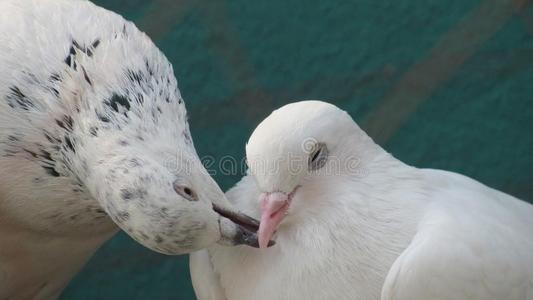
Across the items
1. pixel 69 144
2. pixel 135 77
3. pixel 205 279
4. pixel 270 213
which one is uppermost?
pixel 135 77

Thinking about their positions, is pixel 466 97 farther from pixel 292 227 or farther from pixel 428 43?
pixel 292 227

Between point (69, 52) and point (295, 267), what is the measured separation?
2.17 ft

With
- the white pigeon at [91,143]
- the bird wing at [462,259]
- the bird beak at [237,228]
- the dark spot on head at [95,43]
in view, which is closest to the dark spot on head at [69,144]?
the white pigeon at [91,143]

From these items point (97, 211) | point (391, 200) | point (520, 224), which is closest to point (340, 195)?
point (391, 200)

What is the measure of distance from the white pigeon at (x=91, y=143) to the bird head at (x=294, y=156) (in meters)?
0.08

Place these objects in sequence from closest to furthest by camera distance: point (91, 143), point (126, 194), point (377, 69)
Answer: point (126, 194)
point (91, 143)
point (377, 69)

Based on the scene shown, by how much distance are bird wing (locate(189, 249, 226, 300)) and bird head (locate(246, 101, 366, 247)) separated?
227 millimetres

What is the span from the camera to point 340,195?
203cm

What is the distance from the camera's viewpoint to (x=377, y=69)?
9.91 ft

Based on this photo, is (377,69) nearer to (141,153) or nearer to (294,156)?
(294,156)

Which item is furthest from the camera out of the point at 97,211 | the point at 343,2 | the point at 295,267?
the point at 343,2

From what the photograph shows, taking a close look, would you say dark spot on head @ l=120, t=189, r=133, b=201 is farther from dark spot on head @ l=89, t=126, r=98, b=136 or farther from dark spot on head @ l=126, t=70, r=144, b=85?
dark spot on head @ l=126, t=70, r=144, b=85

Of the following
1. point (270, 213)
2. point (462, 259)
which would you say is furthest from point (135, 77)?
point (462, 259)

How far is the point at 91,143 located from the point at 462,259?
772 millimetres
